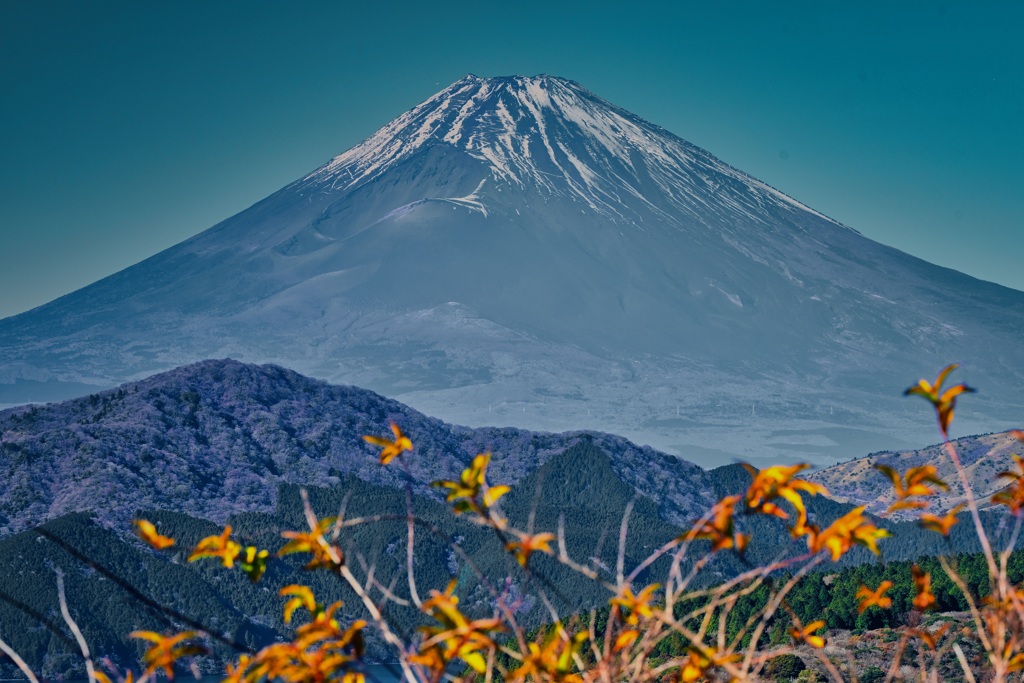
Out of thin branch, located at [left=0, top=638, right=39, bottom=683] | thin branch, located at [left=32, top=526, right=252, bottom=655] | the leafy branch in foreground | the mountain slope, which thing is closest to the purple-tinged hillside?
the mountain slope

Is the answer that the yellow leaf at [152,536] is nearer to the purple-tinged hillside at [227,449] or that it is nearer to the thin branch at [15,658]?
the thin branch at [15,658]

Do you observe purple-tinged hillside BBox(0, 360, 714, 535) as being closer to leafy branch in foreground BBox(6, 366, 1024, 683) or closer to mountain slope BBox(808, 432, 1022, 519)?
mountain slope BBox(808, 432, 1022, 519)

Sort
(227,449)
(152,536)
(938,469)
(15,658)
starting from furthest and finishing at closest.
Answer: (227,449) → (938,469) → (152,536) → (15,658)

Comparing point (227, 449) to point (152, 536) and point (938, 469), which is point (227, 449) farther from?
point (152, 536)

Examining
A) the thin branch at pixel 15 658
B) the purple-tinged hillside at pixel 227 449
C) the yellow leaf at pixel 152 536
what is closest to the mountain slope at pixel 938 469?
the purple-tinged hillside at pixel 227 449

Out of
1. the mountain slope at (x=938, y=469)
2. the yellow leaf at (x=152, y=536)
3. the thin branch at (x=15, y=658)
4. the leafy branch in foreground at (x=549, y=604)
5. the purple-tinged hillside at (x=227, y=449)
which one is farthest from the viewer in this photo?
the mountain slope at (x=938, y=469)

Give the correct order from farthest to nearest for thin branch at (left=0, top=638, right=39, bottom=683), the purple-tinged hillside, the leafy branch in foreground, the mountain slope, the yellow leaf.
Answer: the mountain slope < the purple-tinged hillside < the yellow leaf < the leafy branch in foreground < thin branch at (left=0, top=638, right=39, bottom=683)

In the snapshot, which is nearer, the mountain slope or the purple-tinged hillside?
the purple-tinged hillside

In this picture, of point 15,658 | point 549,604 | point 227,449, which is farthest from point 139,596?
point 227,449

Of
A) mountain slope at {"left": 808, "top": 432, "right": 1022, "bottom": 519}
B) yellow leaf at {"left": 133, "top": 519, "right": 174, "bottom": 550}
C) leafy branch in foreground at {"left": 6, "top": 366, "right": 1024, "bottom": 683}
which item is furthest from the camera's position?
mountain slope at {"left": 808, "top": 432, "right": 1022, "bottom": 519}

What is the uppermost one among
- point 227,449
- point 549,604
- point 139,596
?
point 139,596

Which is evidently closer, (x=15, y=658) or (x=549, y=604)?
(x=15, y=658)

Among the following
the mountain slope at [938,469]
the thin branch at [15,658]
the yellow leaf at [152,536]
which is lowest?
the mountain slope at [938,469]

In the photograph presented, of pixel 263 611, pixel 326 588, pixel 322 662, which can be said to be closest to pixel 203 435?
pixel 263 611
